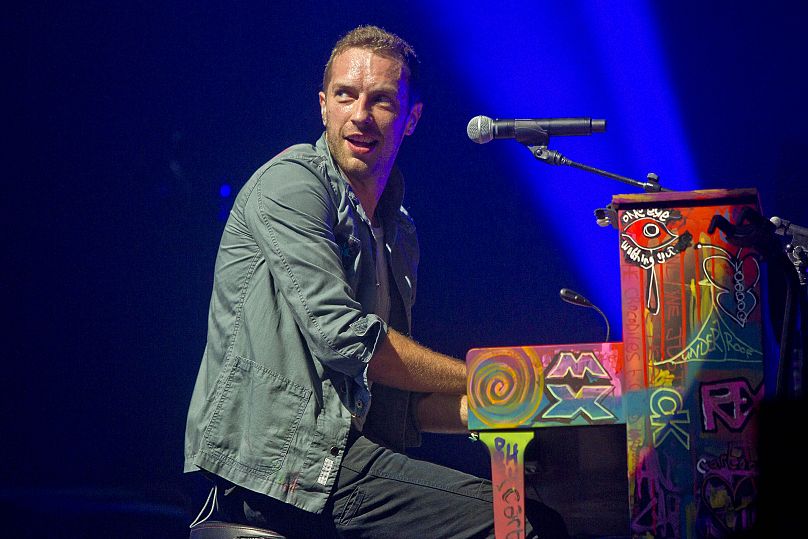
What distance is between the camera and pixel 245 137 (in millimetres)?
4449

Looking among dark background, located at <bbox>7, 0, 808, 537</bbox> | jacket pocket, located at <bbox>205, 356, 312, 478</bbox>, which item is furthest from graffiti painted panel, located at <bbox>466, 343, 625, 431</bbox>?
dark background, located at <bbox>7, 0, 808, 537</bbox>

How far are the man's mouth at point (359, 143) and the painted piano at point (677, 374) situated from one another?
994 millimetres

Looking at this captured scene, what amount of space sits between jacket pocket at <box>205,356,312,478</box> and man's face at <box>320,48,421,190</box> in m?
0.70

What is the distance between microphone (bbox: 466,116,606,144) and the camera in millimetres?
2665

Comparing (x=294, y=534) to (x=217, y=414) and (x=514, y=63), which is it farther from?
(x=514, y=63)

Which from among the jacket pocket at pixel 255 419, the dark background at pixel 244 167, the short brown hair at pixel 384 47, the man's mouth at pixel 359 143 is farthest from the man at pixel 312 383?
the dark background at pixel 244 167

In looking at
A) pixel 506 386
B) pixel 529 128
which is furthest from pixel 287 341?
pixel 529 128

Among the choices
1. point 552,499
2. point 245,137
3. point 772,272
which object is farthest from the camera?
point 245,137

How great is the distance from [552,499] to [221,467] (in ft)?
3.18

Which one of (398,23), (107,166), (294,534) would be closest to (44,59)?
(107,166)

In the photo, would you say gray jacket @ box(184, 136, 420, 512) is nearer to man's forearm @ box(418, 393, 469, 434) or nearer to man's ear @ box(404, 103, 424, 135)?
man's forearm @ box(418, 393, 469, 434)

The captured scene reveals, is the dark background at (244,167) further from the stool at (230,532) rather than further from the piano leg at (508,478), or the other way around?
the piano leg at (508,478)

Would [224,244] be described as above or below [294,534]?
above

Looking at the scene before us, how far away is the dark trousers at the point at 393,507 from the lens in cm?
226
